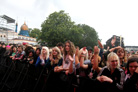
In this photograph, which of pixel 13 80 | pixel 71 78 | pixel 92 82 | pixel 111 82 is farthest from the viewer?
pixel 13 80

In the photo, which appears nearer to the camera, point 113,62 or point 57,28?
point 113,62

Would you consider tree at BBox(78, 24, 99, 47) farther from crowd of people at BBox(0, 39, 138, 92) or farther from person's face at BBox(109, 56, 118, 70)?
person's face at BBox(109, 56, 118, 70)

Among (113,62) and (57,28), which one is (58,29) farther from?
(113,62)

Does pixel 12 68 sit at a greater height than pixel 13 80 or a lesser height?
greater

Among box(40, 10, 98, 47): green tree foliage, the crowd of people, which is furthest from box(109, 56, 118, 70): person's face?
box(40, 10, 98, 47): green tree foliage

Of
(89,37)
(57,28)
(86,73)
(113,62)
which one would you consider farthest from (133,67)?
(89,37)

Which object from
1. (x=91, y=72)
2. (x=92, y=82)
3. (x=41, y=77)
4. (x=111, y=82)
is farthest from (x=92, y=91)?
(x=41, y=77)

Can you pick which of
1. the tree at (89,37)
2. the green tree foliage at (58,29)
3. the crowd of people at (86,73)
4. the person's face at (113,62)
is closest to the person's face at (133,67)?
the crowd of people at (86,73)

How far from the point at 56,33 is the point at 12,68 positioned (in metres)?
27.9

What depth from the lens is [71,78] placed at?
2.37 m

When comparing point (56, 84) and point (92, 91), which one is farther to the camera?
point (56, 84)

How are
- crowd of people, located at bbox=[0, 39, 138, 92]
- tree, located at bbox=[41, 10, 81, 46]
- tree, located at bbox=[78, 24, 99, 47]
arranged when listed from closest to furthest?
crowd of people, located at bbox=[0, 39, 138, 92] < tree, located at bbox=[41, 10, 81, 46] < tree, located at bbox=[78, 24, 99, 47]

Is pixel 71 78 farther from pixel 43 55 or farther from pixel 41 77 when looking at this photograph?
pixel 43 55

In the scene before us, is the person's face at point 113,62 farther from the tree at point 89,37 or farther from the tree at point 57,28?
the tree at point 89,37
